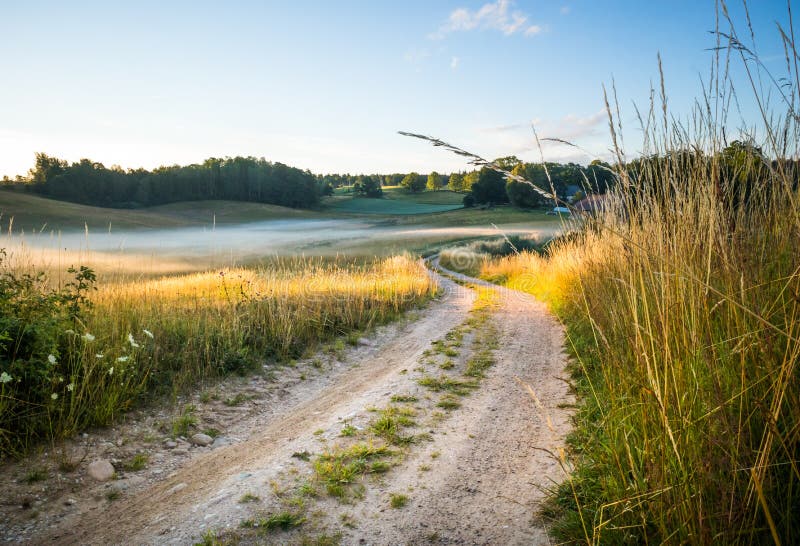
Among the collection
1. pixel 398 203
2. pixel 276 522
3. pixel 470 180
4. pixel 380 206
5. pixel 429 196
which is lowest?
pixel 276 522

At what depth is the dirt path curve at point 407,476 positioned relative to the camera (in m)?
3.29

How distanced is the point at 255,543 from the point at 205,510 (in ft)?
2.44

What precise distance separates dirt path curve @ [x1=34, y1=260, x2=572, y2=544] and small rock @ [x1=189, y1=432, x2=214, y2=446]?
0.28 metres

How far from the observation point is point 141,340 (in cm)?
663

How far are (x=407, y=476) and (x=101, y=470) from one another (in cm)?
334

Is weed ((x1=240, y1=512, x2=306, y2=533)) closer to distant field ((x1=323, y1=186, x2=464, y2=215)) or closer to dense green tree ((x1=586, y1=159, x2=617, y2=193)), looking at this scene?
dense green tree ((x1=586, y1=159, x2=617, y2=193))

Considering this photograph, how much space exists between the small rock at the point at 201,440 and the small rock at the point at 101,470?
92cm

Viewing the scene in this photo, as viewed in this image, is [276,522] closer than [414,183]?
Yes

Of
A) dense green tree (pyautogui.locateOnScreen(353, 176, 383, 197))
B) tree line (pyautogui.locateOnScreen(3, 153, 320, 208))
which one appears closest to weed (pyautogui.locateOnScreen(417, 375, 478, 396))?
tree line (pyautogui.locateOnScreen(3, 153, 320, 208))

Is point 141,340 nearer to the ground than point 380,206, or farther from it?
nearer to the ground

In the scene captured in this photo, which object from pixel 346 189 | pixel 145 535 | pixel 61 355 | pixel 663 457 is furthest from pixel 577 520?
pixel 346 189

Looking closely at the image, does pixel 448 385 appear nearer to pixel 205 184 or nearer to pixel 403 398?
pixel 403 398

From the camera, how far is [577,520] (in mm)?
2814

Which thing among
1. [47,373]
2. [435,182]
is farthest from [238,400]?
[435,182]
